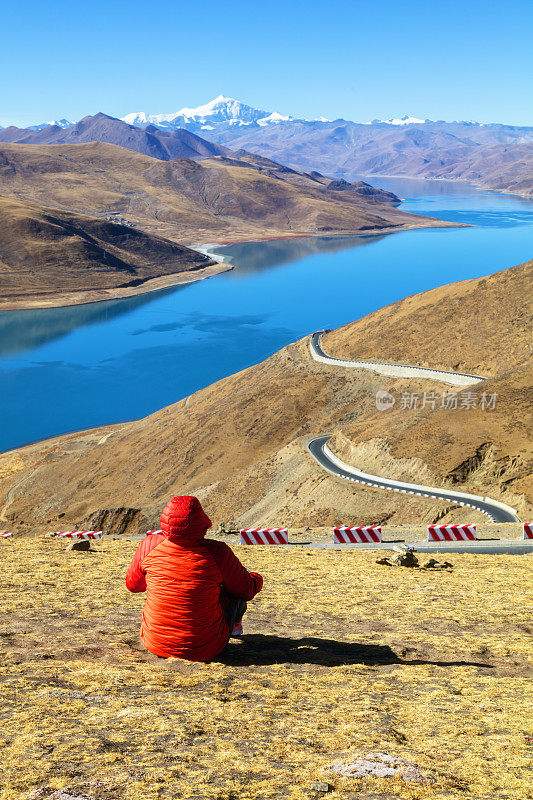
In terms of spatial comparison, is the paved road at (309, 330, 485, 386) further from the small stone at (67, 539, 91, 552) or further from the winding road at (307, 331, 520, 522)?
the small stone at (67, 539, 91, 552)

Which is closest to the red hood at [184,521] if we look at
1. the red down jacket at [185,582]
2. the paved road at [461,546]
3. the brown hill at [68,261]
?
the red down jacket at [185,582]

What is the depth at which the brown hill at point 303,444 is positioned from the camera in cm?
3494

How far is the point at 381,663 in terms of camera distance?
8211 mm

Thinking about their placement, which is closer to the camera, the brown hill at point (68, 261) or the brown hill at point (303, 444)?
the brown hill at point (303, 444)

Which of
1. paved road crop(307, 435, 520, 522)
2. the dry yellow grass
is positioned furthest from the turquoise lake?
the dry yellow grass

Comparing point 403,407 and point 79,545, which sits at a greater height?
point 79,545

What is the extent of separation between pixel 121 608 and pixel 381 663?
4.27 m

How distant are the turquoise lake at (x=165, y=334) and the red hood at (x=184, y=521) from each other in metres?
71.6

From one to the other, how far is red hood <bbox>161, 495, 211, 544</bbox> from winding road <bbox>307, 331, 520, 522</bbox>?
25.5m

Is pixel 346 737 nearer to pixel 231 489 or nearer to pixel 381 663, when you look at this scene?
pixel 381 663

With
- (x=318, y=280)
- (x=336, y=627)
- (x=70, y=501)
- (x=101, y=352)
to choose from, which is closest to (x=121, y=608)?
(x=336, y=627)

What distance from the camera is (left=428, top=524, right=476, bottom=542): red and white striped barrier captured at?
23516 millimetres

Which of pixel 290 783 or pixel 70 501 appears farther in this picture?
pixel 70 501

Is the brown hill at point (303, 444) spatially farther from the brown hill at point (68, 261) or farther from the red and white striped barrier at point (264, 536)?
the brown hill at point (68, 261)
